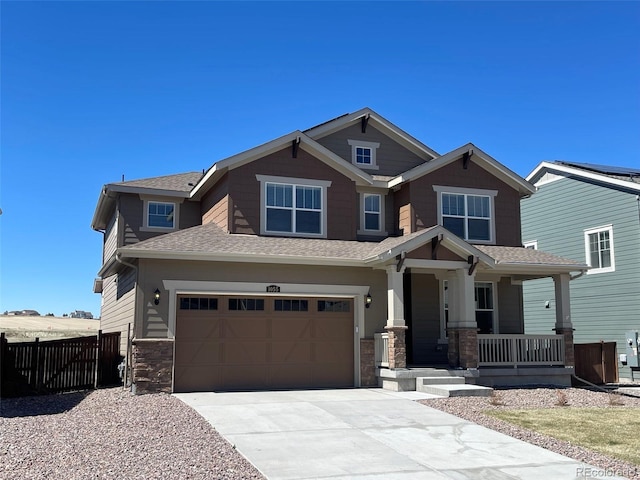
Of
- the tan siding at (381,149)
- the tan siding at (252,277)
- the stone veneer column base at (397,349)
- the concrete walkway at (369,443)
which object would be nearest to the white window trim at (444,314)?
the tan siding at (252,277)

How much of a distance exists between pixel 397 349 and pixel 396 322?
0.69m

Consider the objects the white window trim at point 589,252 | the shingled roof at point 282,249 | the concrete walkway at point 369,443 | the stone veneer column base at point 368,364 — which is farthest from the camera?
the white window trim at point 589,252

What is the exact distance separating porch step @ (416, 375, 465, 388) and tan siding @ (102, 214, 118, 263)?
36.7ft

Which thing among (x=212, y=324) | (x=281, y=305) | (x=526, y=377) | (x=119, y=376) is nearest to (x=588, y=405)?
(x=526, y=377)

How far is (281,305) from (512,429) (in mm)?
7599

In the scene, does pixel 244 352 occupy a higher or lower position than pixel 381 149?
lower

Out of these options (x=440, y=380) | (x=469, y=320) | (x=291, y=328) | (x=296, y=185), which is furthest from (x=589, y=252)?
(x=291, y=328)

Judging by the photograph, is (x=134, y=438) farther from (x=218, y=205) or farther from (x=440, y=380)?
(x=218, y=205)

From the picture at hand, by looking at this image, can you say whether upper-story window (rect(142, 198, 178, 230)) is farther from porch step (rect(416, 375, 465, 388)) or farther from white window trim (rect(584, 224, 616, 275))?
white window trim (rect(584, 224, 616, 275))

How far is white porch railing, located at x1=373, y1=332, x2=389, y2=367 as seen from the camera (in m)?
17.0

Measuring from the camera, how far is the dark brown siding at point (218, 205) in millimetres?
18167

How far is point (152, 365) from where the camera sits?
1544 centimetres

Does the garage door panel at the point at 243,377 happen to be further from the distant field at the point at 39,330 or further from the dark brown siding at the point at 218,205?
the distant field at the point at 39,330

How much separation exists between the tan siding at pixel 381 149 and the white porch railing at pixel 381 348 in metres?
6.22
